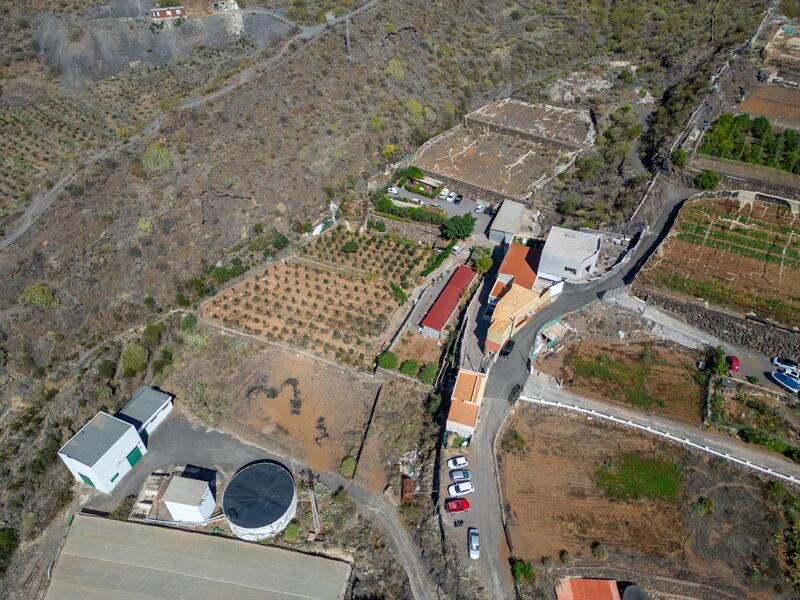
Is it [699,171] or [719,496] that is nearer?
[719,496]

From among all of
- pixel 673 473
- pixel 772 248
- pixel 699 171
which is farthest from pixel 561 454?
pixel 699 171

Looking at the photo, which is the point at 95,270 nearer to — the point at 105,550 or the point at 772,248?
the point at 105,550

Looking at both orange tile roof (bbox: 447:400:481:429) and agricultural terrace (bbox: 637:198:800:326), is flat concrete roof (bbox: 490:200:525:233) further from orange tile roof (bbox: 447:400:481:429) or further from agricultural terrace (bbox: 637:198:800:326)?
orange tile roof (bbox: 447:400:481:429)

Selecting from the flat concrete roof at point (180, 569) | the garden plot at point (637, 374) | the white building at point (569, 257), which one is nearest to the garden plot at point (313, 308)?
the white building at point (569, 257)

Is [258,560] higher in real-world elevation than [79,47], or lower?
lower

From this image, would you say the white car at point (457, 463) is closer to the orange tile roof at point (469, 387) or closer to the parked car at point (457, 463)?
the parked car at point (457, 463)

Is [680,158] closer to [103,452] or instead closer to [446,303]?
[446,303]

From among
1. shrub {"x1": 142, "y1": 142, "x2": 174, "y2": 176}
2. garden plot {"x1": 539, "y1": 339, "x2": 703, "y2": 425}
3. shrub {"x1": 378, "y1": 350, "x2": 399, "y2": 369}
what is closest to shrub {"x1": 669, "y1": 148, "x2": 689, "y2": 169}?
garden plot {"x1": 539, "y1": 339, "x2": 703, "y2": 425}
